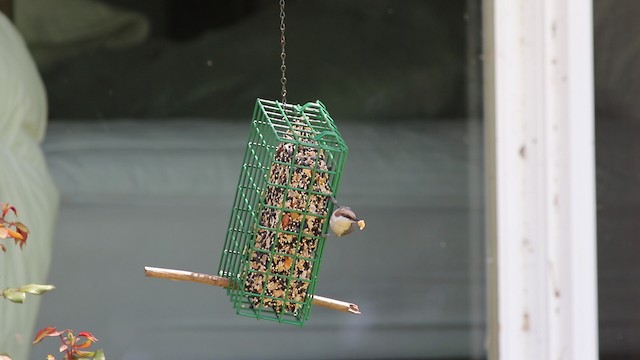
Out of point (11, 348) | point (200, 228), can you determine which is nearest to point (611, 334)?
point (200, 228)

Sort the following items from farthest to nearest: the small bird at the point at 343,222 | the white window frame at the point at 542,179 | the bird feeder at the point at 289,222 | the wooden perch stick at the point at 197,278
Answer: the white window frame at the point at 542,179 → the bird feeder at the point at 289,222 → the small bird at the point at 343,222 → the wooden perch stick at the point at 197,278

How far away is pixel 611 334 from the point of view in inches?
115

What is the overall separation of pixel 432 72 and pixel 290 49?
0.41 m

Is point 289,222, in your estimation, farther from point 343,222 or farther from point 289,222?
point 343,222

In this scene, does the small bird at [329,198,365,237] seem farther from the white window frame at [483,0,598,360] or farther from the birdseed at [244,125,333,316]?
the white window frame at [483,0,598,360]

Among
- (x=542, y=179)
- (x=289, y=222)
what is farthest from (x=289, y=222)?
(x=542, y=179)

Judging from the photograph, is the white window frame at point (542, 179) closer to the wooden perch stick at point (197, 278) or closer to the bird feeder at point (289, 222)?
the bird feeder at point (289, 222)

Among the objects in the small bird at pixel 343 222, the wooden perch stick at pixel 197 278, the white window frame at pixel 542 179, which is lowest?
the wooden perch stick at pixel 197 278

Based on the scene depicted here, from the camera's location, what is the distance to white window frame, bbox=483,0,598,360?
2.81m

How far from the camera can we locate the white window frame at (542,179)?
9.21 ft

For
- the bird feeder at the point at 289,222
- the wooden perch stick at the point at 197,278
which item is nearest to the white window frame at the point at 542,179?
the bird feeder at the point at 289,222

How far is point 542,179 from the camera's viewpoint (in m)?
2.86

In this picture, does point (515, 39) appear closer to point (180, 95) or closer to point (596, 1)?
point (596, 1)

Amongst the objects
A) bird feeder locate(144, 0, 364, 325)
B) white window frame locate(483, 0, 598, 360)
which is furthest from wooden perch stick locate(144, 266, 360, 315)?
white window frame locate(483, 0, 598, 360)
